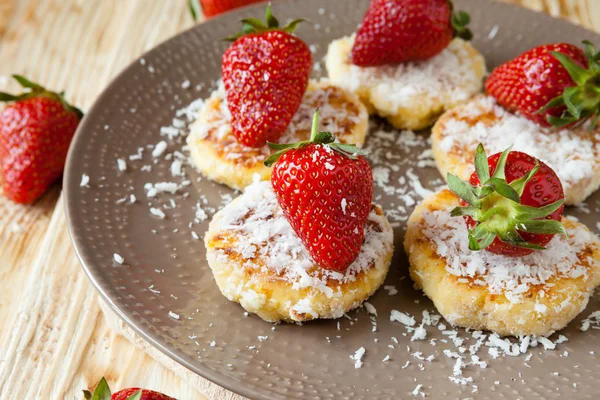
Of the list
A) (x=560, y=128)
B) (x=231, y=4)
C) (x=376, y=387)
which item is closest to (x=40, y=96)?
(x=231, y=4)

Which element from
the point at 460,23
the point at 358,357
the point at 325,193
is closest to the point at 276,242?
the point at 325,193

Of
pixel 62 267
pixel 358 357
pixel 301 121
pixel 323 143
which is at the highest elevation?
pixel 323 143

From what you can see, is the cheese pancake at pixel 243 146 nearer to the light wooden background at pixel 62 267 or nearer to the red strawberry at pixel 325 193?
the red strawberry at pixel 325 193

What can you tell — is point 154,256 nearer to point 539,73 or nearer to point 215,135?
point 215,135

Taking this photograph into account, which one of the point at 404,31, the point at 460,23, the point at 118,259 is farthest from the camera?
the point at 460,23

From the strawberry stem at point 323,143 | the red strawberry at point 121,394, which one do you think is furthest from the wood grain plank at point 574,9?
the red strawberry at point 121,394

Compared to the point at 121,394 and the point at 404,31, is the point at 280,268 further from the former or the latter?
the point at 404,31
